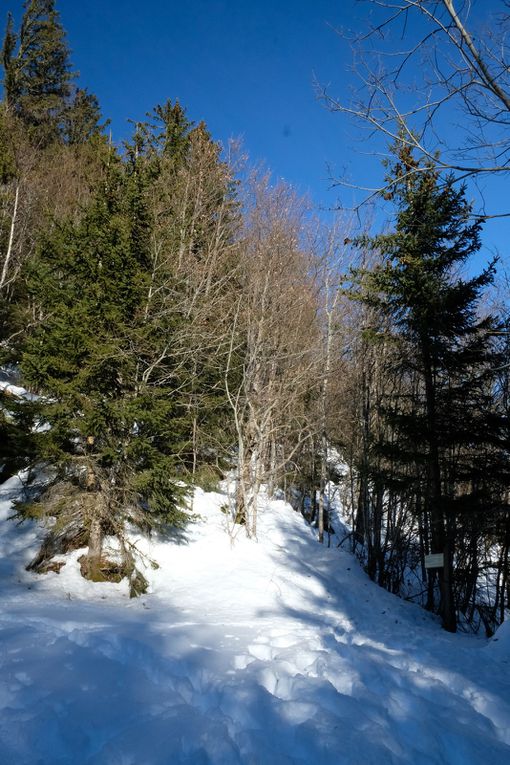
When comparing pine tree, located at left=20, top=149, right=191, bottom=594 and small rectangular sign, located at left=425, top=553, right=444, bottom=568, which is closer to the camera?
pine tree, located at left=20, top=149, right=191, bottom=594

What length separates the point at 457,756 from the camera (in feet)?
9.42

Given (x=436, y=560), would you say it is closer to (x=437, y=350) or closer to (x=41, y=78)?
(x=437, y=350)

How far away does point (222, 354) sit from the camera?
35.9 feet

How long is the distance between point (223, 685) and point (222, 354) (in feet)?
26.6

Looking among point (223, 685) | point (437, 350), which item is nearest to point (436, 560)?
point (437, 350)

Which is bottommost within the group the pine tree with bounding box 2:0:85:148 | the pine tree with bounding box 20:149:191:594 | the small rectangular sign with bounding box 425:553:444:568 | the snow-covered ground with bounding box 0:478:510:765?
the snow-covered ground with bounding box 0:478:510:765

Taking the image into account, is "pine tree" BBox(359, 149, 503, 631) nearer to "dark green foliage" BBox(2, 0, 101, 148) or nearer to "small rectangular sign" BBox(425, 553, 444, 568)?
"small rectangular sign" BBox(425, 553, 444, 568)

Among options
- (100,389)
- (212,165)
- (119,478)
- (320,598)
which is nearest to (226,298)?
(212,165)

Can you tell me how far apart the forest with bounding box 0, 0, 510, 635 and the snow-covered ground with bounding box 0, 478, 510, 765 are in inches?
77.8

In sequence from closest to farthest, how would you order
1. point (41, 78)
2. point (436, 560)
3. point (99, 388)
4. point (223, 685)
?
1. point (223, 685)
2. point (99, 388)
3. point (436, 560)
4. point (41, 78)

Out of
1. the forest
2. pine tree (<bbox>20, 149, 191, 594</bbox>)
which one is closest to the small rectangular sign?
the forest

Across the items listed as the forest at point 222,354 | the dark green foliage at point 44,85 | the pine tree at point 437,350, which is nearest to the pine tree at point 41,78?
the dark green foliage at point 44,85

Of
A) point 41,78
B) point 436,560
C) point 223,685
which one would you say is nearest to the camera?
point 223,685

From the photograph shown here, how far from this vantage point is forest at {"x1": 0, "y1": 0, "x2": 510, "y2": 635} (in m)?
7.51
